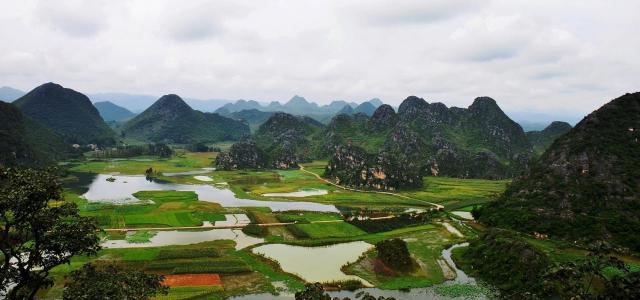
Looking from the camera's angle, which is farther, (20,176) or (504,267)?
(504,267)

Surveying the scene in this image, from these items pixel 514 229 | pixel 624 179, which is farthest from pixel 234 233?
pixel 624 179

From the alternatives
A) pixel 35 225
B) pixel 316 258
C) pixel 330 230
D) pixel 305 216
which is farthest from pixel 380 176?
pixel 35 225

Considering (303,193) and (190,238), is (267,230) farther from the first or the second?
(303,193)

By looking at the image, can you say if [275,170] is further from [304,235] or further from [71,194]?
[304,235]

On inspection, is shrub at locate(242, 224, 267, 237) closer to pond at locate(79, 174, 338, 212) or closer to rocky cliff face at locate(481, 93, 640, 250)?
pond at locate(79, 174, 338, 212)

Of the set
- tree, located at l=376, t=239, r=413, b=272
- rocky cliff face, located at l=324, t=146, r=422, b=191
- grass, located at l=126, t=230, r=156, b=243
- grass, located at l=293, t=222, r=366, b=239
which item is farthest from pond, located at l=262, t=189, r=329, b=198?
tree, located at l=376, t=239, r=413, b=272
